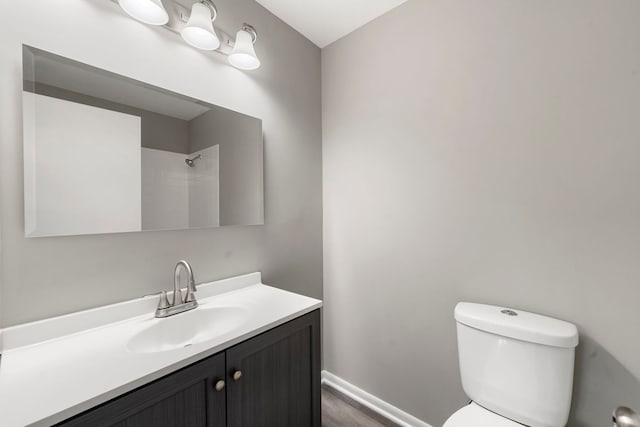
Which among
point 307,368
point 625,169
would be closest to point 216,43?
point 307,368

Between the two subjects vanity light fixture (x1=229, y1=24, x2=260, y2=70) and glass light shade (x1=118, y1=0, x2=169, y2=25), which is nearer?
glass light shade (x1=118, y1=0, x2=169, y2=25)

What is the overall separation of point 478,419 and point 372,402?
854 millimetres

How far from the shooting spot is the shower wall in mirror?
0.88 meters

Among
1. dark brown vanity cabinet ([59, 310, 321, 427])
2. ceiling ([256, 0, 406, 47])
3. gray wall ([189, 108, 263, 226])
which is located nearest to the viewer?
dark brown vanity cabinet ([59, 310, 321, 427])

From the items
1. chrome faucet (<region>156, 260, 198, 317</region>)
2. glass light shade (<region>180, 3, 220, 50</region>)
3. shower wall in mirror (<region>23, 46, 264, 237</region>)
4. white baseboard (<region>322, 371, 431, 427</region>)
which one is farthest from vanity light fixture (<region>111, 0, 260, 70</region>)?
white baseboard (<region>322, 371, 431, 427</region>)

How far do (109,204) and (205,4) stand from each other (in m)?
0.98

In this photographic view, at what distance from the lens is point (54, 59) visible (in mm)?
909

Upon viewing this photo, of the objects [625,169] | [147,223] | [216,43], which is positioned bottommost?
[147,223]

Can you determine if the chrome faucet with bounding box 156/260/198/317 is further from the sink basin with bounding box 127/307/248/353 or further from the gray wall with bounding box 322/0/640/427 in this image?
the gray wall with bounding box 322/0/640/427

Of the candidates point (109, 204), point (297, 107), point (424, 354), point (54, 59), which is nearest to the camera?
point (54, 59)

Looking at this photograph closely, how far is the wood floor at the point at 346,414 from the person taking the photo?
1.58 metres

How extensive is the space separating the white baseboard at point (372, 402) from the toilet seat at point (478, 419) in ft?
1.78

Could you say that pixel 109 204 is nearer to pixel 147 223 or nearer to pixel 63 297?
pixel 147 223

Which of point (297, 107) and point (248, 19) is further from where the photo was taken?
point (297, 107)
